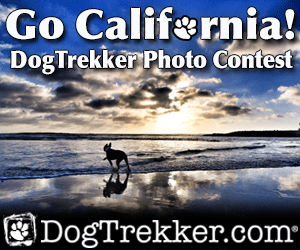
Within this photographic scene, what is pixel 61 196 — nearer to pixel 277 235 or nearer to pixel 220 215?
pixel 220 215

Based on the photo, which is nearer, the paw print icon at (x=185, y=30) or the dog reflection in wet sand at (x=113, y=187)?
the dog reflection in wet sand at (x=113, y=187)

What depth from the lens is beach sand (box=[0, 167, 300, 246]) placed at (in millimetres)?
4266

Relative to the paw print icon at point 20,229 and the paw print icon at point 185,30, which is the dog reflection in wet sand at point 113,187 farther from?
the paw print icon at point 185,30

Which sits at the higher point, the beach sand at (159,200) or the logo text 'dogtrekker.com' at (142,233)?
the beach sand at (159,200)

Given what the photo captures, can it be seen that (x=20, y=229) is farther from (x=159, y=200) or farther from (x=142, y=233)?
(x=159, y=200)

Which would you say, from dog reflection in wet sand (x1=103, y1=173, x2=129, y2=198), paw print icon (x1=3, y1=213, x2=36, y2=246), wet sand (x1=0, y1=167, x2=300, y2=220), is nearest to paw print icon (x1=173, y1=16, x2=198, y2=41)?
wet sand (x1=0, y1=167, x2=300, y2=220)

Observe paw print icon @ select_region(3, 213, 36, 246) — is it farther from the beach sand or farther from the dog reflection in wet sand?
the dog reflection in wet sand

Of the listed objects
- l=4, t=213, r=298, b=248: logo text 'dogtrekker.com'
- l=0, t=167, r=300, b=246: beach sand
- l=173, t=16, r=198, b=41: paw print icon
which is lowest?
l=4, t=213, r=298, b=248: logo text 'dogtrekker.com'

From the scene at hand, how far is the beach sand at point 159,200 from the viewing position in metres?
4.27

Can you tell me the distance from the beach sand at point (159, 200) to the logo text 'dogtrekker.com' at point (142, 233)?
0.19 meters

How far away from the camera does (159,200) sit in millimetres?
5215

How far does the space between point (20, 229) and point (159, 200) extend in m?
3.04

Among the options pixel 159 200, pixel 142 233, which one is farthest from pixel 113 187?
pixel 142 233

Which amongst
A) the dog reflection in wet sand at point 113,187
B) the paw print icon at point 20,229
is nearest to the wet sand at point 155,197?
the dog reflection in wet sand at point 113,187
